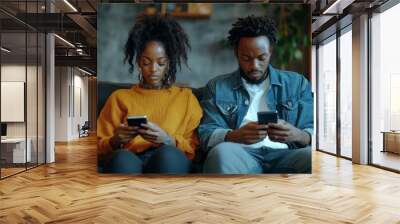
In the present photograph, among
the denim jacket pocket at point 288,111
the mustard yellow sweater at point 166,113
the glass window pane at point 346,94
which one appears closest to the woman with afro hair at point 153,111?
the mustard yellow sweater at point 166,113

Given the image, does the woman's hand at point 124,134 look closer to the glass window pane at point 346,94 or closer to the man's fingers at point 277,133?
the man's fingers at point 277,133

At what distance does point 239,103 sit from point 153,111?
1.44 meters

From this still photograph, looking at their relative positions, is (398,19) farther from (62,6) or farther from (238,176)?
(62,6)

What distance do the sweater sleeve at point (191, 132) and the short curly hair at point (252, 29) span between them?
1226 millimetres

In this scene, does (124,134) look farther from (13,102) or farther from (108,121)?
(13,102)

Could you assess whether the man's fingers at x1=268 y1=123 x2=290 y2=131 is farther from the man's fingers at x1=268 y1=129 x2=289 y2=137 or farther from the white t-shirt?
the white t-shirt

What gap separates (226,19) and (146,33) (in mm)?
1385

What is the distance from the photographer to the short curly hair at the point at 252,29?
22.3 ft

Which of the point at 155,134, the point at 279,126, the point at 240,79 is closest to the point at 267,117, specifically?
the point at 279,126

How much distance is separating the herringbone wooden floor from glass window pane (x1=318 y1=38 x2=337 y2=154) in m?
3.57

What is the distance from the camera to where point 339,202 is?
5.02 meters

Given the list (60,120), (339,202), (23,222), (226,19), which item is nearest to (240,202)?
(339,202)

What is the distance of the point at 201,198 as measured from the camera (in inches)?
208

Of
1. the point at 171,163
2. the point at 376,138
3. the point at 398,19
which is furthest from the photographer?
the point at 376,138
